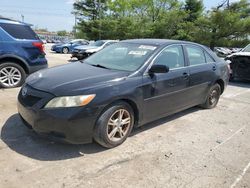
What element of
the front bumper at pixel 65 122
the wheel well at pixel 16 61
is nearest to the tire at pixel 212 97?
the front bumper at pixel 65 122

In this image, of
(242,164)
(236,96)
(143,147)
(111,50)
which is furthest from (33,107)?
(236,96)

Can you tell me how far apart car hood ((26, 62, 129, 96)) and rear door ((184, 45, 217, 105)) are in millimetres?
1673

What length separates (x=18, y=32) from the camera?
645cm

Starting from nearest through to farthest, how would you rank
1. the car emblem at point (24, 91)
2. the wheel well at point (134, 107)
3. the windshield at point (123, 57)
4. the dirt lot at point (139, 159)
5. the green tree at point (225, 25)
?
the dirt lot at point (139, 159), the car emblem at point (24, 91), the wheel well at point (134, 107), the windshield at point (123, 57), the green tree at point (225, 25)

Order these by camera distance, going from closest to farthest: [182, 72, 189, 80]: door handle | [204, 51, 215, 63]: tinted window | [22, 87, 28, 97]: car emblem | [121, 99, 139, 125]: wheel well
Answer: [22, 87, 28, 97]: car emblem, [121, 99, 139, 125]: wheel well, [182, 72, 189, 80]: door handle, [204, 51, 215, 63]: tinted window

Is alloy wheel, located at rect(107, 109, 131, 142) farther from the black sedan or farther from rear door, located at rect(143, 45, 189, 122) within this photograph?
rear door, located at rect(143, 45, 189, 122)

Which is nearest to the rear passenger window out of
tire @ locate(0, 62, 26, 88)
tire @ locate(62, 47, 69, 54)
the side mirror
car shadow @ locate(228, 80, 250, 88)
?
the side mirror

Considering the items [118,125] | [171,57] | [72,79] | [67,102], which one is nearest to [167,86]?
[171,57]

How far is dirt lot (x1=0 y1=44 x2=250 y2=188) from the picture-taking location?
290cm

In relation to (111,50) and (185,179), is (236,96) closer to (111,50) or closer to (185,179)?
(111,50)

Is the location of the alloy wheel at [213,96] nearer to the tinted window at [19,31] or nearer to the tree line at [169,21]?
the tinted window at [19,31]

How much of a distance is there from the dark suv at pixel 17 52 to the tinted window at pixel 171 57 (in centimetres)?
371

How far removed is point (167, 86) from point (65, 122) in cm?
186

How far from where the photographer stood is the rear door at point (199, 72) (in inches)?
194
